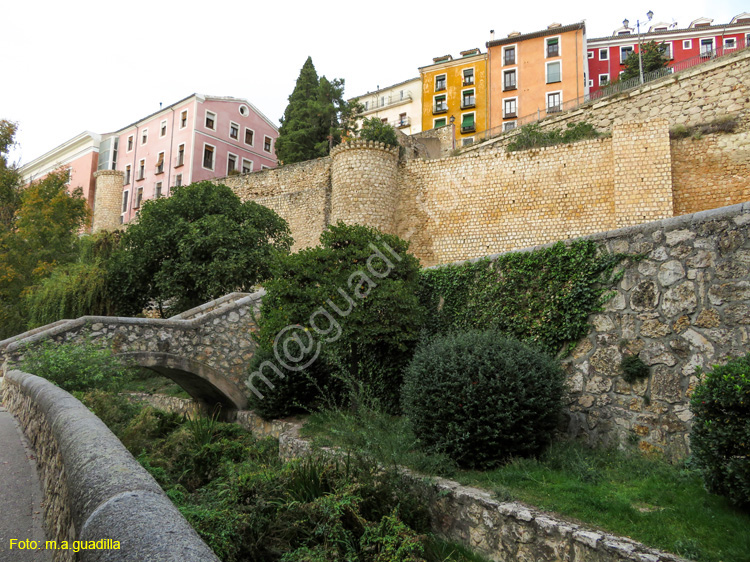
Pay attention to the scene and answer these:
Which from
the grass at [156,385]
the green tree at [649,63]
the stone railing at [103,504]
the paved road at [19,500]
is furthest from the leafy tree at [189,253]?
the green tree at [649,63]

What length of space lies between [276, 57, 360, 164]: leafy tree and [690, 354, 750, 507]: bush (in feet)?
98.8

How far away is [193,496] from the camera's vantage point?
5469 mm

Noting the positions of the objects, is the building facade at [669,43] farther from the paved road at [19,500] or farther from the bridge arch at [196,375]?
the paved road at [19,500]

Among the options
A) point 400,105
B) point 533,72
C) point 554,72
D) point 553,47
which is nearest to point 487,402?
point 554,72

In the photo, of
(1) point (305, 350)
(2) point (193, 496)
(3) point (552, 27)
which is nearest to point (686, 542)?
(2) point (193, 496)

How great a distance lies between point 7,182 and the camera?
2203 centimetres

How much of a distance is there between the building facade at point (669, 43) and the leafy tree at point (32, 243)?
130ft

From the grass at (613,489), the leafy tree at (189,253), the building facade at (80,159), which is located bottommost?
the grass at (613,489)

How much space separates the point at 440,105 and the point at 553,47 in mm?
Result: 9020

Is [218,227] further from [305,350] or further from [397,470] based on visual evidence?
[397,470]

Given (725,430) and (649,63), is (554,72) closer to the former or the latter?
(649,63)

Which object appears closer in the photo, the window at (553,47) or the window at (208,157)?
the window at (553,47)

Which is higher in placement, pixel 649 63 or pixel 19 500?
pixel 649 63

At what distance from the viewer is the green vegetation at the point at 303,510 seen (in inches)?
172
